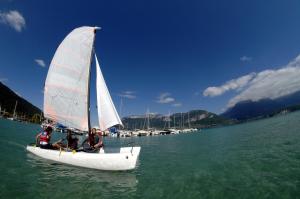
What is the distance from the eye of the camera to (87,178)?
14.1 metres

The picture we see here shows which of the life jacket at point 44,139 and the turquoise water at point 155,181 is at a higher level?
the life jacket at point 44,139

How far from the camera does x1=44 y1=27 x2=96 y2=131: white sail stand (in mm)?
18797

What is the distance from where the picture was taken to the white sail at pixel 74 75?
61.7 ft

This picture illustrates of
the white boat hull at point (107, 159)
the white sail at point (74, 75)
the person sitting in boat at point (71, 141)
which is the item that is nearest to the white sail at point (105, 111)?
the white sail at point (74, 75)

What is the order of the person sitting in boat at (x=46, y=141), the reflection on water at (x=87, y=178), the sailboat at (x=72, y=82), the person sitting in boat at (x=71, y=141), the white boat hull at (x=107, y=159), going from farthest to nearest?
the person sitting in boat at (x=46, y=141), the person sitting in boat at (x=71, y=141), the sailboat at (x=72, y=82), the white boat hull at (x=107, y=159), the reflection on water at (x=87, y=178)

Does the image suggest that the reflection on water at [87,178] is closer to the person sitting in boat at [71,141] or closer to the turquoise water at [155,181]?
the turquoise water at [155,181]

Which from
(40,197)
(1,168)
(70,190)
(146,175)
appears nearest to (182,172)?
(146,175)

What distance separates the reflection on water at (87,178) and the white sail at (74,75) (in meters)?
3.92

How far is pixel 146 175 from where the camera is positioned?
51.9 feet

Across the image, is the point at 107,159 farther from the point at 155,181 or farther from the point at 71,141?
the point at 71,141

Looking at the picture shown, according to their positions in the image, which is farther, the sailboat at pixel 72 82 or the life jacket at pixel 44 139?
the life jacket at pixel 44 139

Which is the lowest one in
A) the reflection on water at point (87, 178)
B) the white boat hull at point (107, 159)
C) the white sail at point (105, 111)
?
the reflection on water at point (87, 178)

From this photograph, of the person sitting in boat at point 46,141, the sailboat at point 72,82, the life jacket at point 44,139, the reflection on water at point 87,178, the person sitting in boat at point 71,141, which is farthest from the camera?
the life jacket at point 44,139

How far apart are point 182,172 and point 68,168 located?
915cm
